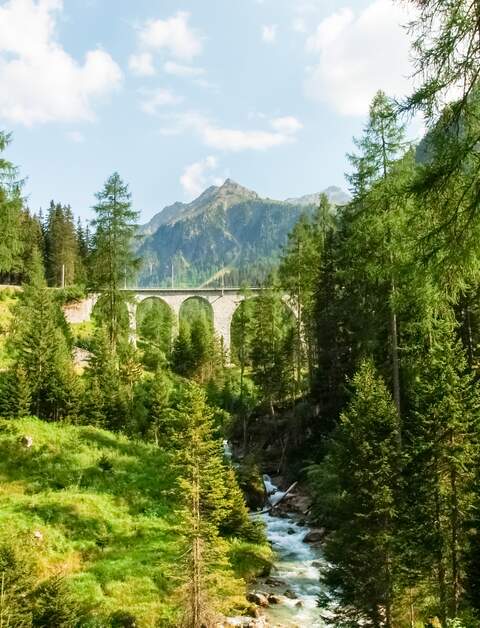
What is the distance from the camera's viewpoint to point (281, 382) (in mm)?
44125

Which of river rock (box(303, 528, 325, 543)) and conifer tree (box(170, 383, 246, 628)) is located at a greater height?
conifer tree (box(170, 383, 246, 628))

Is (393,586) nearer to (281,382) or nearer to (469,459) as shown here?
(469,459)

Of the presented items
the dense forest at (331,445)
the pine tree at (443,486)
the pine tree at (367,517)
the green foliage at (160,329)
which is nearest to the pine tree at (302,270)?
the dense forest at (331,445)

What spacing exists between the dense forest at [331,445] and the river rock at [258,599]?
14.1 inches

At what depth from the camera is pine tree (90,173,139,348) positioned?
3409 centimetres

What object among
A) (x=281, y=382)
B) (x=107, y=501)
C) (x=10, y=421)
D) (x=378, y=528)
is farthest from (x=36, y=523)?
(x=281, y=382)

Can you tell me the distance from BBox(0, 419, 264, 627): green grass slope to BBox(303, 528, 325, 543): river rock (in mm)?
4295

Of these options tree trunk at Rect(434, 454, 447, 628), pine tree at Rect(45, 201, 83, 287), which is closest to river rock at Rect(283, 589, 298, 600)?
tree trunk at Rect(434, 454, 447, 628)

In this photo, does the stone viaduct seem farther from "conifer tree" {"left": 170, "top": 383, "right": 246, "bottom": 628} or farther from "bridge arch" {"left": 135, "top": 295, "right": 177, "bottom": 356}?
"conifer tree" {"left": 170, "top": 383, "right": 246, "bottom": 628}

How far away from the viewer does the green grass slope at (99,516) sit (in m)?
18.2

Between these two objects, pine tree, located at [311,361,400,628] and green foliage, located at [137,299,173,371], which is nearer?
pine tree, located at [311,361,400,628]

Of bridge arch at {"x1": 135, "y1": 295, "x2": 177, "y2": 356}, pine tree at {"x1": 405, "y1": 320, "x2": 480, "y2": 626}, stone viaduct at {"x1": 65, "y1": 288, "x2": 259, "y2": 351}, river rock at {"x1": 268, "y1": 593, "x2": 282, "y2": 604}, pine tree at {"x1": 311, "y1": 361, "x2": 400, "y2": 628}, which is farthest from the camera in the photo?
stone viaduct at {"x1": 65, "y1": 288, "x2": 259, "y2": 351}

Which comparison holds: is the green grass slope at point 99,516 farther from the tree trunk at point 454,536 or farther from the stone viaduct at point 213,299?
the stone viaduct at point 213,299

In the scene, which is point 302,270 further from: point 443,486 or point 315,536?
point 443,486
